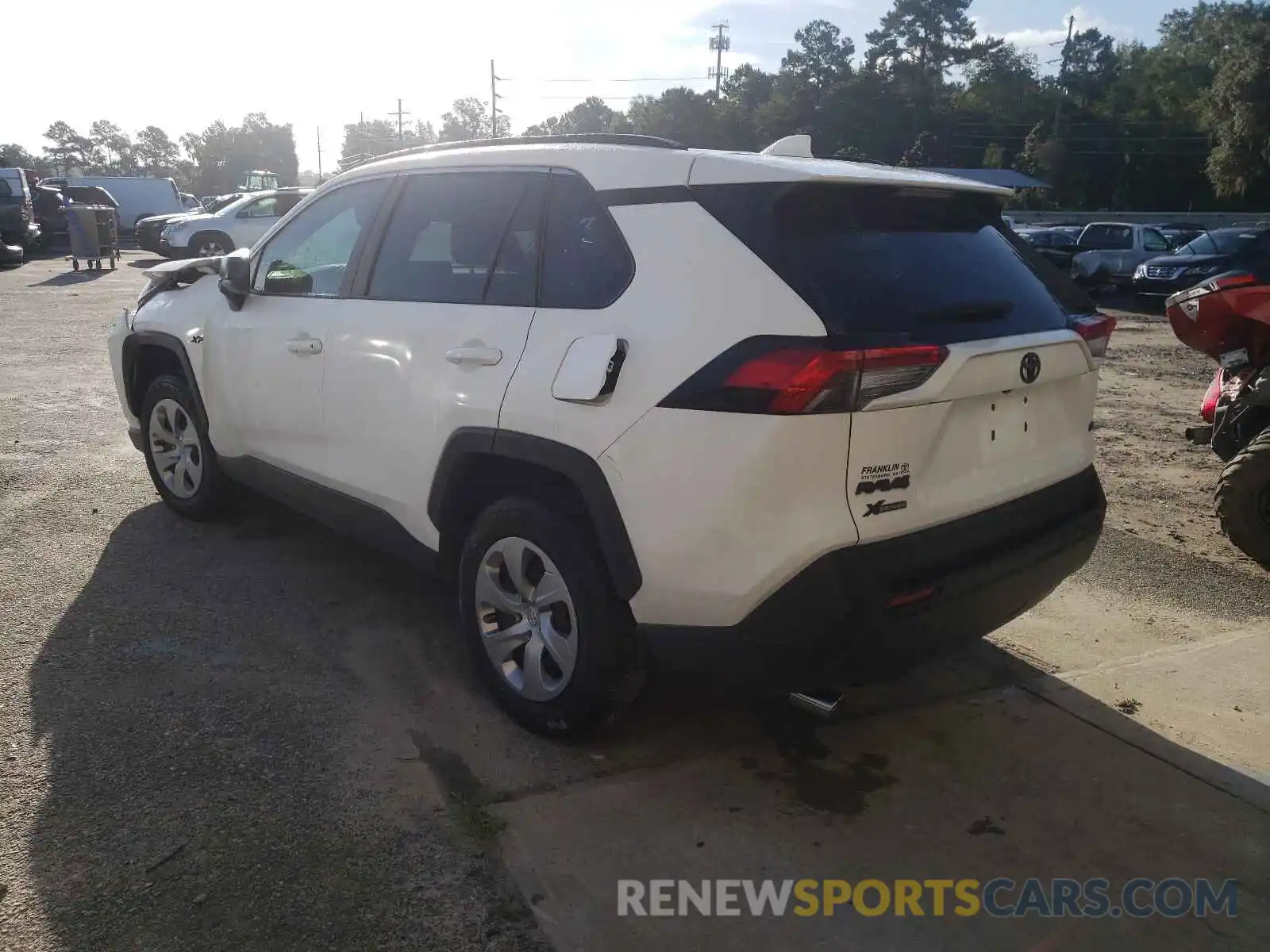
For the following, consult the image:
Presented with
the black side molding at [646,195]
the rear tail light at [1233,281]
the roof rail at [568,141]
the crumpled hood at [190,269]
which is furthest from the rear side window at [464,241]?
the rear tail light at [1233,281]

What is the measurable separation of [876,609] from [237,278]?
3.22 m

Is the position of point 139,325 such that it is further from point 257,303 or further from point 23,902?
point 23,902

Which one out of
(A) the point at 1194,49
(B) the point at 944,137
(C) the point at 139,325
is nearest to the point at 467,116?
(B) the point at 944,137

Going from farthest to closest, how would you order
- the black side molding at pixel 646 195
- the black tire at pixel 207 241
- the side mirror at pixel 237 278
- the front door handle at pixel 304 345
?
the black tire at pixel 207 241
the side mirror at pixel 237 278
the front door handle at pixel 304 345
the black side molding at pixel 646 195

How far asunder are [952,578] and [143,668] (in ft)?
9.15

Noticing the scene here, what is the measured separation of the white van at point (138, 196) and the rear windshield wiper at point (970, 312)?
96.9 feet

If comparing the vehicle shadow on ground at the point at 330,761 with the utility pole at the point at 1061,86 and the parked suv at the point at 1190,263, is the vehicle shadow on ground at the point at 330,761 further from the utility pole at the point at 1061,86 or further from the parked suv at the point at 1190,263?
the utility pole at the point at 1061,86

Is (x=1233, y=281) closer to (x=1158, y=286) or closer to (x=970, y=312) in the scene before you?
(x=970, y=312)

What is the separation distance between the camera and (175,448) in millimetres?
5145

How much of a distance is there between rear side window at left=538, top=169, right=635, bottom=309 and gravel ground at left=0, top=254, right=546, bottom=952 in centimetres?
149

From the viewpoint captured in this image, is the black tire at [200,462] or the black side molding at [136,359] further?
the black tire at [200,462]

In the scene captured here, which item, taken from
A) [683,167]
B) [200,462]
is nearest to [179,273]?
[200,462]

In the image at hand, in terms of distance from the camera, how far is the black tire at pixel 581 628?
2832mm

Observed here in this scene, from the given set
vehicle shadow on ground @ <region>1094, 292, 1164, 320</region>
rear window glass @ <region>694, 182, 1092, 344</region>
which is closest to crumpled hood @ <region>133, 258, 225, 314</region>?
rear window glass @ <region>694, 182, 1092, 344</region>
